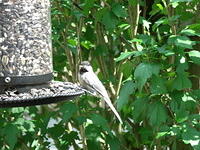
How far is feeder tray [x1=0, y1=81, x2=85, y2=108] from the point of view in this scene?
3.00 metres

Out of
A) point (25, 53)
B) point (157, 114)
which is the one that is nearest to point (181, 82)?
point (157, 114)

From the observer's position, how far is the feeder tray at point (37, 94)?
3.00 metres

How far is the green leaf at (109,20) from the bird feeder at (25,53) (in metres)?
0.72

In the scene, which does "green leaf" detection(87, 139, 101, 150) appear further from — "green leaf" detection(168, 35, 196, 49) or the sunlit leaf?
"green leaf" detection(168, 35, 196, 49)

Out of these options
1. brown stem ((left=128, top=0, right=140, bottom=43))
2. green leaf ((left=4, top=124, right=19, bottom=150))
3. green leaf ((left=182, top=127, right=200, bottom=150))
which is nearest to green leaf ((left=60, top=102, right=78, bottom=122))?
green leaf ((left=4, top=124, right=19, bottom=150))

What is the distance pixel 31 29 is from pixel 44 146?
1794 mm

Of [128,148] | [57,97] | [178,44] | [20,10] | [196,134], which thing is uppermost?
[20,10]

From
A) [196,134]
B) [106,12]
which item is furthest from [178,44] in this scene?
[106,12]

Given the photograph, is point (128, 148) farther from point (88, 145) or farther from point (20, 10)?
point (20, 10)

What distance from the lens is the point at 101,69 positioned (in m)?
5.30

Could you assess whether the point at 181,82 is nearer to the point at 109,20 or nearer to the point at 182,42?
the point at 182,42

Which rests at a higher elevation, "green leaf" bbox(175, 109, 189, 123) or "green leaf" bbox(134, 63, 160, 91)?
"green leaf" bbox(134, 63, 160, 91)

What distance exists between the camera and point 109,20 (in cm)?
414

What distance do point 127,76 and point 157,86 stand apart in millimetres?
424
